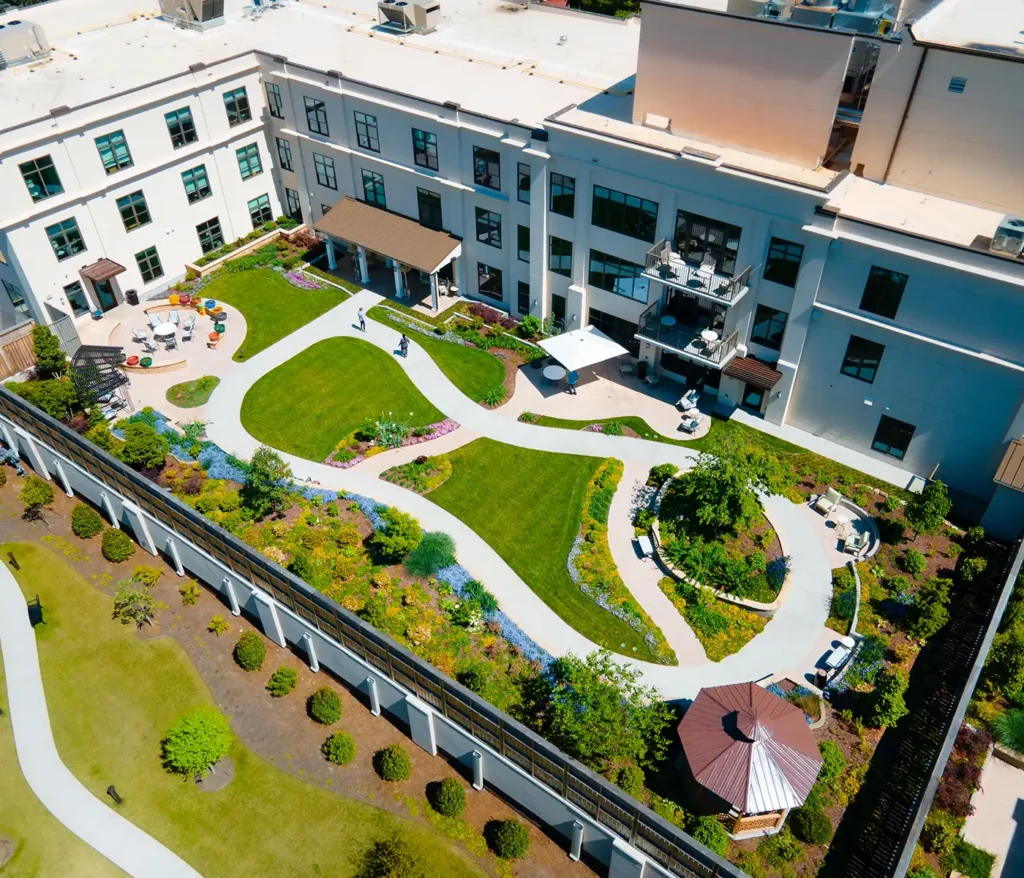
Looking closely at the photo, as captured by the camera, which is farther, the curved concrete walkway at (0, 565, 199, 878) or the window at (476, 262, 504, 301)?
the window at (476, 262, 504, 301)

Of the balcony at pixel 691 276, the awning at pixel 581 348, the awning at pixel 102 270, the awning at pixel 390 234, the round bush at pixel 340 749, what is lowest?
the round bush at pixel 340 749

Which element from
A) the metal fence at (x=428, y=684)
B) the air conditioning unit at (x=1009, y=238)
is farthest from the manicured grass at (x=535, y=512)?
the air conditioning unit at (x=1009, y=238)

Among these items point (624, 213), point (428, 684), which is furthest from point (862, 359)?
point (428, 684)

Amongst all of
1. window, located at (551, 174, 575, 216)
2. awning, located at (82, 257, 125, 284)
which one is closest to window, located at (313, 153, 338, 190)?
awning, located at (82, 257, 125, 284)

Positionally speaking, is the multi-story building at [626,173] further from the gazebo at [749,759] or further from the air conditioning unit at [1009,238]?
the gazebo at [749,759]

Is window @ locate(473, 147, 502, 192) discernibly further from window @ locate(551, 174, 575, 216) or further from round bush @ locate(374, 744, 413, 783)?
round bush @ locate(374, 744, 413, 783)

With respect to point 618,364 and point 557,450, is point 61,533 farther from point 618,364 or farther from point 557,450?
point 618,364

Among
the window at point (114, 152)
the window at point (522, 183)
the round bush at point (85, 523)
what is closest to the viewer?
the round bush at point (85, 523)

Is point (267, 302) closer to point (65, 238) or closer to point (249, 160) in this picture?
point (249, 160)
